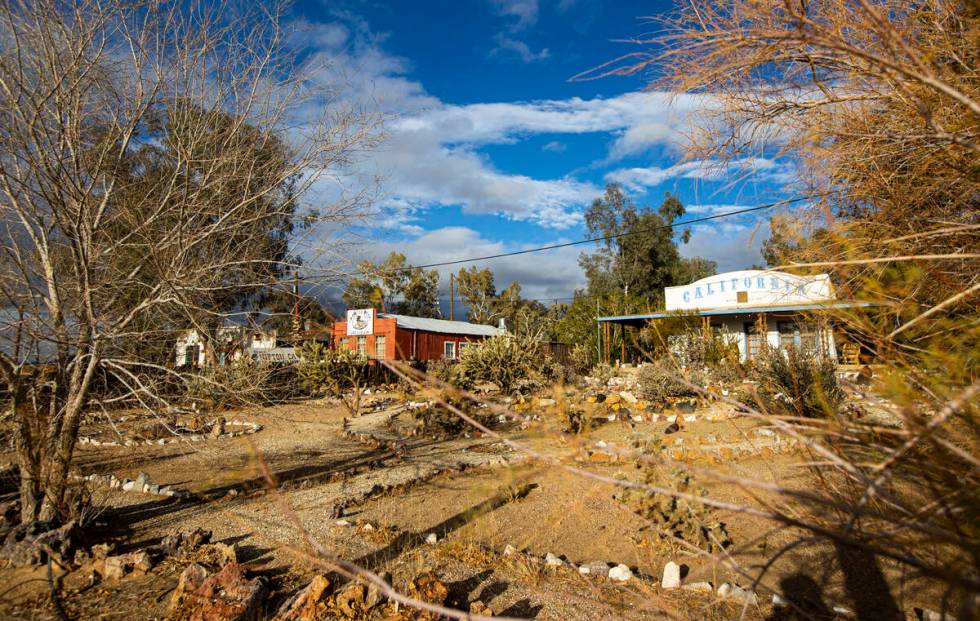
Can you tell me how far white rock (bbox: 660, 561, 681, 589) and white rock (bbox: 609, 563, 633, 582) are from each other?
201 millimetres

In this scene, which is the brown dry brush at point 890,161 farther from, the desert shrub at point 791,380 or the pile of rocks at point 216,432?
the pile of rocks at point 216,432

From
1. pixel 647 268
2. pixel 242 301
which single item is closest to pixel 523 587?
pixel 242 301

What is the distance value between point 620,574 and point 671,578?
1.00 ft

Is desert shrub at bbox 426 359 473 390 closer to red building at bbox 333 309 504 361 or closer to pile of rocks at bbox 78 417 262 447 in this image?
pile of rocks at bbox 78 417 262 447

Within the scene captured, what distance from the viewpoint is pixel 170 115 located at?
4.46 m

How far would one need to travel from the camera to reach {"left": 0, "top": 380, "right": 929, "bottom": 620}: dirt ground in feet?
9.73

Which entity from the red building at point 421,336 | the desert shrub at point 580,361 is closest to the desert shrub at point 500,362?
the red building at point 421,336

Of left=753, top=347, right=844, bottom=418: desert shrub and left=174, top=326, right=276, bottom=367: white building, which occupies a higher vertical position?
left=174, top=326, right=276, bottom=367: white building

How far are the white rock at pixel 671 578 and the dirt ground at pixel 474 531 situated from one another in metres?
0.10

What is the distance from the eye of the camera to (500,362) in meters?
13.6

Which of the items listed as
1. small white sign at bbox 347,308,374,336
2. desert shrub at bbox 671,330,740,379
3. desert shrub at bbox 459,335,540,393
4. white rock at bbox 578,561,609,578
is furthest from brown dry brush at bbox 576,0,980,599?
desert shrub at bbox 459,335,540,393

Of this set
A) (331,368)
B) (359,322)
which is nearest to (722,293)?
(331,368)

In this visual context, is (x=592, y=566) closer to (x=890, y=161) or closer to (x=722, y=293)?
(x=890, y=161)

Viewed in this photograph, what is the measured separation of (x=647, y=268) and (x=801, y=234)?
31.5 metres
